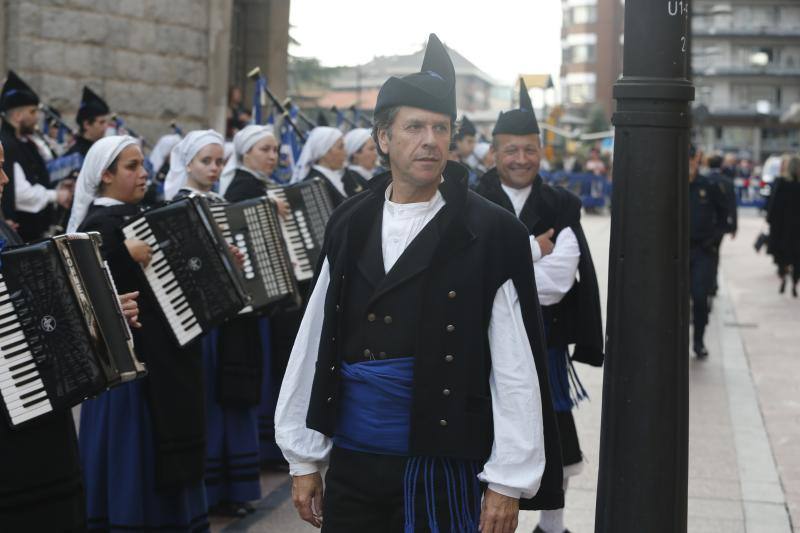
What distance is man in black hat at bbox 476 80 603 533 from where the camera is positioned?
17.0ft

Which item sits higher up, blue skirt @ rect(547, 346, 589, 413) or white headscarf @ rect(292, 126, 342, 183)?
white headscarf @ rect(292, 126, 342, 183)

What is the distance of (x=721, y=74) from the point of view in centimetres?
9856

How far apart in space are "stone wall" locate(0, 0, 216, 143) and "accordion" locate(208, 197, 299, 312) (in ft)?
20.4

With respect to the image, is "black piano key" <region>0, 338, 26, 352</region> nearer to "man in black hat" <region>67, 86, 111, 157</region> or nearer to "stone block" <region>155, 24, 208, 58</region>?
"man in black hat" <region>67, 86, 111, 157</region>

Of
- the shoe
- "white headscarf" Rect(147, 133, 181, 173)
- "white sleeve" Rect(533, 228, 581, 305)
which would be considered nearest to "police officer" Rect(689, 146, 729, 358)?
the shoe

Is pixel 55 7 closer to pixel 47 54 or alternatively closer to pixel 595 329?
pixel 47 54

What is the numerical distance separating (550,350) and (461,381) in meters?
2.11

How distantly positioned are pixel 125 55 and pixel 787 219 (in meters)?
9.41

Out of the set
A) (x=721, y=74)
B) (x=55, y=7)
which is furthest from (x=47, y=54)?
(x=721, y=74)

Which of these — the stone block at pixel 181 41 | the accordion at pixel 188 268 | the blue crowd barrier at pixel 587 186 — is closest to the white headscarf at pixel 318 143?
the accordion at pixel 188 268

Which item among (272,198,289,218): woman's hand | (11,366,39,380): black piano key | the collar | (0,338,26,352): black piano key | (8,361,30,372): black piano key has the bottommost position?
(11,366,39,380): black piano key

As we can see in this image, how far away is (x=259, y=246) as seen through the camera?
20.8 feet

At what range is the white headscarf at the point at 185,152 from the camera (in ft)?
20.8

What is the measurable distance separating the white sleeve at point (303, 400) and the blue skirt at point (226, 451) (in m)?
2.84
